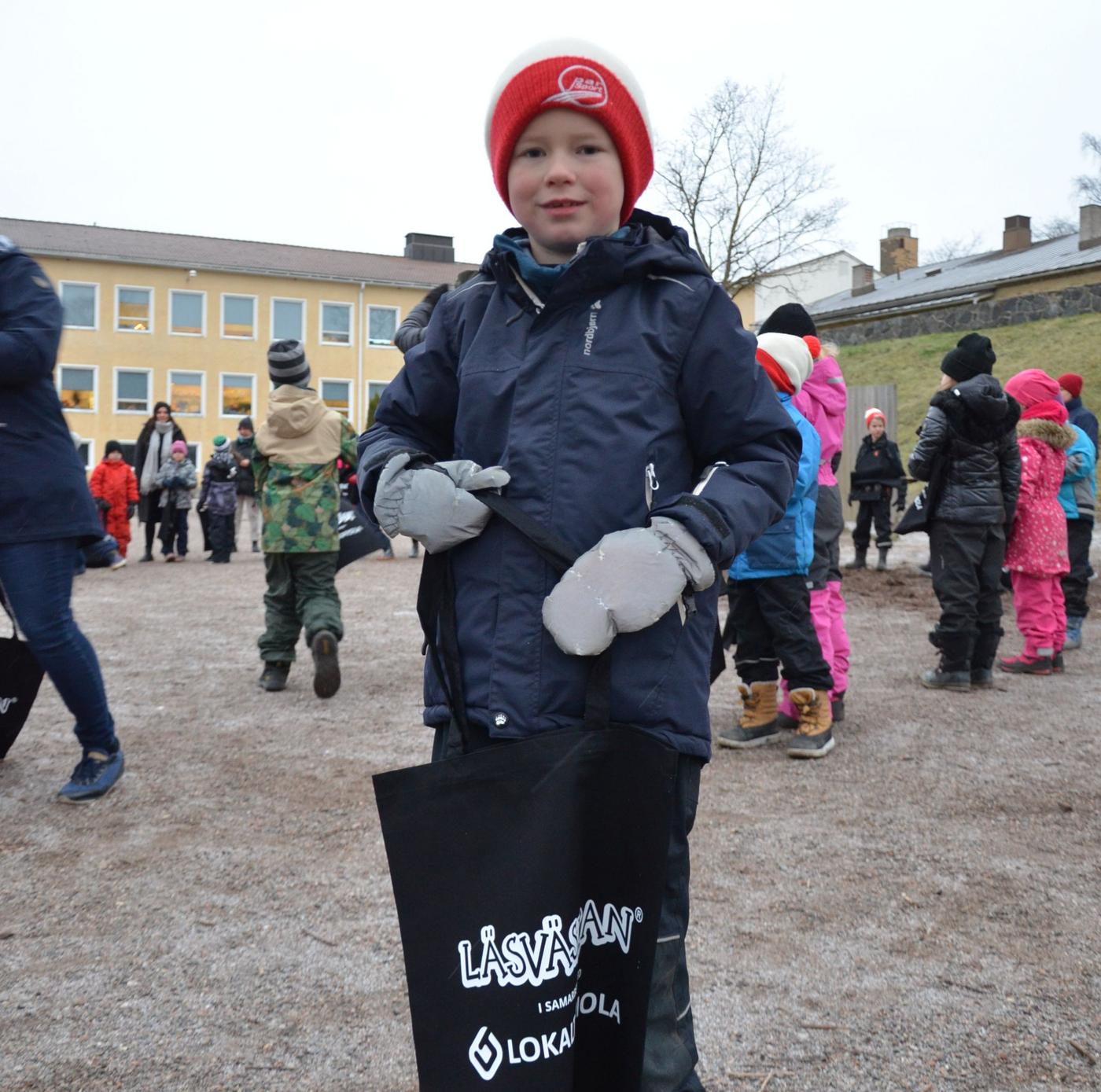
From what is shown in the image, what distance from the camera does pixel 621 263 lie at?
1840 millimetres

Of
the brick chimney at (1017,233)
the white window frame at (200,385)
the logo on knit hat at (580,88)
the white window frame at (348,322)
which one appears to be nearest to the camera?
the logo on knit hat at (580,88)

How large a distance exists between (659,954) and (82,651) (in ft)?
9.28

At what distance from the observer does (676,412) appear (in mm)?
1862

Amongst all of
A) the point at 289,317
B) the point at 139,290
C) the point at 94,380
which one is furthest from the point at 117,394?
the point at 289,317

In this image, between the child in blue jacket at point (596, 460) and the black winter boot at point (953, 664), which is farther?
the black winter boot at point (953, 664)

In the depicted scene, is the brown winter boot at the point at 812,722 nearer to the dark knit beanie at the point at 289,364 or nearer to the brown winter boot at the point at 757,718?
the brown winter boot at the point at 757,718

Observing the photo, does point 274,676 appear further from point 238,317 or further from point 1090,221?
point 238,317

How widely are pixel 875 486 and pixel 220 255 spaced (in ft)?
129

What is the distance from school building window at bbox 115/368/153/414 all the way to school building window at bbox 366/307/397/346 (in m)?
8.58

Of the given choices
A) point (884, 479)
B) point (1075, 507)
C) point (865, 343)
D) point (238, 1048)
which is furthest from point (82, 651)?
point (865, 343)

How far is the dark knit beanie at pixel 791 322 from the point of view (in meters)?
5.67

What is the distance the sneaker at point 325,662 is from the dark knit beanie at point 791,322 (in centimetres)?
282

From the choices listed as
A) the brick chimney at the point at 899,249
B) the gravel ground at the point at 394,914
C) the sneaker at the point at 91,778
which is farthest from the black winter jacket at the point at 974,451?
the brick chimney at the point at 899,249

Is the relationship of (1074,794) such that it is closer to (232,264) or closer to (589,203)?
(589,203)
